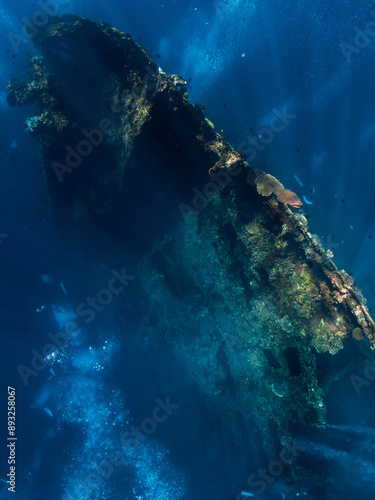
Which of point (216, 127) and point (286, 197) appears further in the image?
point (216, 127)

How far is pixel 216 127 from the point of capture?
14930 mm

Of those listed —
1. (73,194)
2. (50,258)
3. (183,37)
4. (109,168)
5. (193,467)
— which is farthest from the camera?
(50,258)

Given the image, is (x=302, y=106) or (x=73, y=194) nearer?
(x=73, y=194)

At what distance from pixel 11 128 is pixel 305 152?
1791 centimetres

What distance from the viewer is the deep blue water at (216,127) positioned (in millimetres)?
13031

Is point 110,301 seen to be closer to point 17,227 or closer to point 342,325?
point 17,227

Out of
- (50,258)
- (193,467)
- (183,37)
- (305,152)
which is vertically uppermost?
(305,152)

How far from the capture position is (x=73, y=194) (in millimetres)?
11438

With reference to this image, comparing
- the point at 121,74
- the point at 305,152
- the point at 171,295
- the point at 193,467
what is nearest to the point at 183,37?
the point at 121,74

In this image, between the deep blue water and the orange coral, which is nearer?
the orange coral

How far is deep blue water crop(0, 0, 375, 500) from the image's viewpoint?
13.0 metres

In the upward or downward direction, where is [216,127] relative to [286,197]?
upward

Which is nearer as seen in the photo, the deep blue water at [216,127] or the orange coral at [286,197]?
the orange coral at [286,197]

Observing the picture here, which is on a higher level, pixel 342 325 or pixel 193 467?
pixel 342 325
